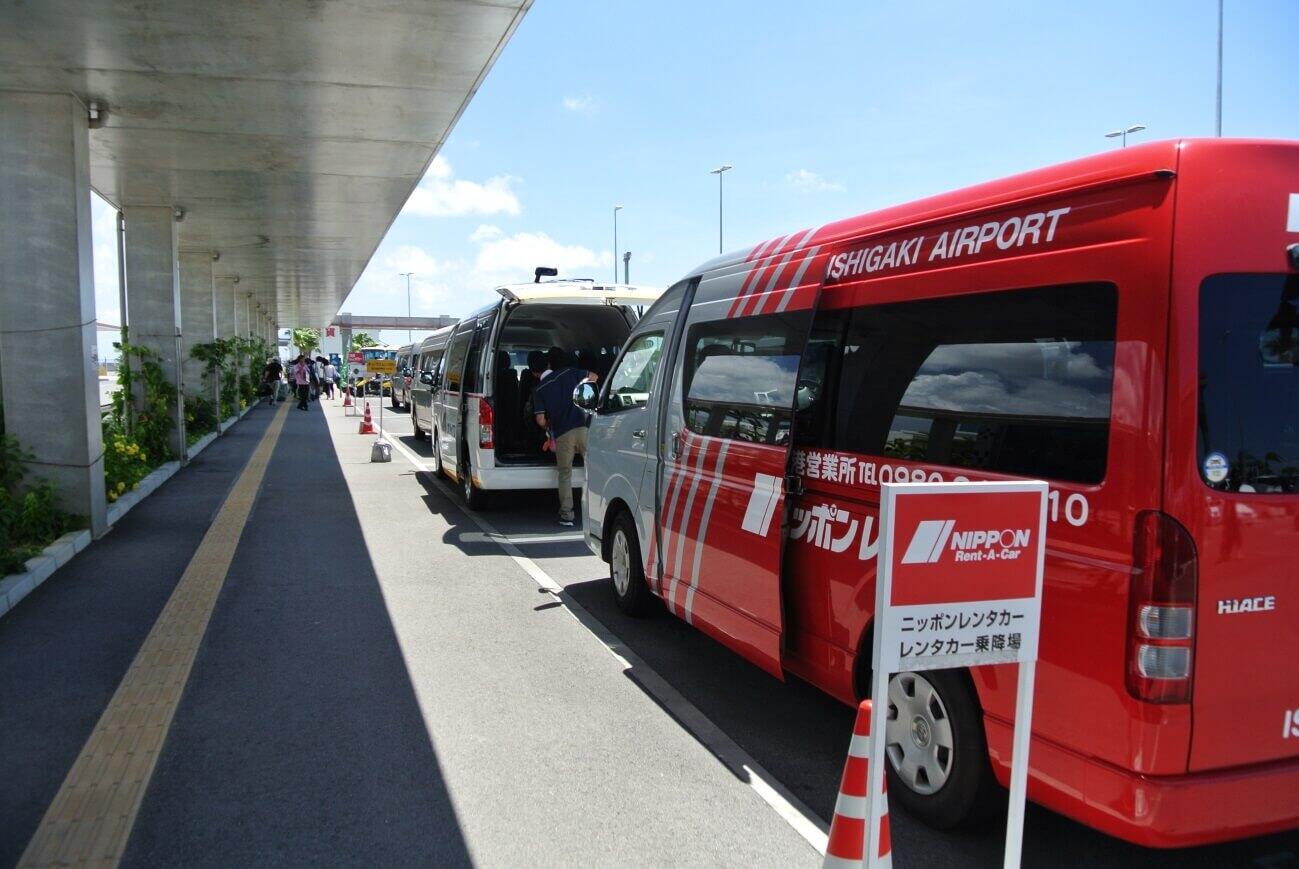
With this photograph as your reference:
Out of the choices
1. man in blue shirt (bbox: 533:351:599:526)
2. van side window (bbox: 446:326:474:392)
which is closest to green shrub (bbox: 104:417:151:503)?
van side window (bbox: 446:326:474:392)

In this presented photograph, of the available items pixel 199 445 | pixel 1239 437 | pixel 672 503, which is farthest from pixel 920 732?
pixel 199 445

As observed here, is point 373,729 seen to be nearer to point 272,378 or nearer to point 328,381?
point 272,378

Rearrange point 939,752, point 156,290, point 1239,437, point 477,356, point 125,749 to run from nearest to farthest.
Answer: point 1239,437, point 939,752, point 125,749, point 477,356, point 156,290

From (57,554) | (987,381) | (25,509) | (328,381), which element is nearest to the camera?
(987,381)

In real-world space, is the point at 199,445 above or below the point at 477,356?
below

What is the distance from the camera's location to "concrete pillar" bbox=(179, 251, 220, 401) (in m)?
19.5

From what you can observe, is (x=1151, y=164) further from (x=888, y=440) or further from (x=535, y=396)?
(x=535, y=396)

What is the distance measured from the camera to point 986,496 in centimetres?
257

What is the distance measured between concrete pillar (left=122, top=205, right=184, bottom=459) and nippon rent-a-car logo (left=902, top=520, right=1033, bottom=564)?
15.0 m

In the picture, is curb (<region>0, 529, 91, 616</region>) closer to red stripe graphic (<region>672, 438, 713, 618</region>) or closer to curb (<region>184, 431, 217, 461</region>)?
red stripe graphic (<region>672, 438, 713, 618</region>)

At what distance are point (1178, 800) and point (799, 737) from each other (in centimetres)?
200

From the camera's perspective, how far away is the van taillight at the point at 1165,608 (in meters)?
2.62

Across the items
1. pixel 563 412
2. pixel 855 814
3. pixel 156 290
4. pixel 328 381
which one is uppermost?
pixel 156 290

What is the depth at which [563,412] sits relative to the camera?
9570 mm
